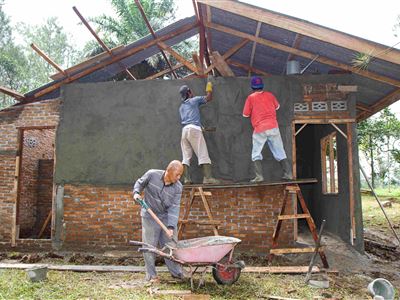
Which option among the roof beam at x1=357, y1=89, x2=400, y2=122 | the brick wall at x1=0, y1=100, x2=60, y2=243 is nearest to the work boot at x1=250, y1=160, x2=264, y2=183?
the roof beam at x1=357, y1=89, x2=400, y2=122

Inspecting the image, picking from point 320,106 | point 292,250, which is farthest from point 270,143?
point 292,250

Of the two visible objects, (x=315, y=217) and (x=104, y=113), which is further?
(x=315, y=217)

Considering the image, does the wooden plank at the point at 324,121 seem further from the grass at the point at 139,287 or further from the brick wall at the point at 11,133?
the brick wall at the point at 11,133

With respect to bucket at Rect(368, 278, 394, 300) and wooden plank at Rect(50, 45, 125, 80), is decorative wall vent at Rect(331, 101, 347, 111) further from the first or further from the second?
wooden plank at Rect(50, 45, 125, 80)

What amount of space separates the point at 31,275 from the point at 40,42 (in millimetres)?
34702

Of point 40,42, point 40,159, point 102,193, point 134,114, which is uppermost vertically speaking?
point 40,42

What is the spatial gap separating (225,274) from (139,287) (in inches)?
48.4

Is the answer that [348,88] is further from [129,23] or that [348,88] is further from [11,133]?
[129,23]

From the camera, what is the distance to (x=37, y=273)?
5.55 meters

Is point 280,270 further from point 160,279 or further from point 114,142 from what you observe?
point 114,142

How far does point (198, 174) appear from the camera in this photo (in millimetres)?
7758

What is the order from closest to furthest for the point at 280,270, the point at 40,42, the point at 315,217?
the point at 280,270
the point at 315,217
the point at 40,42

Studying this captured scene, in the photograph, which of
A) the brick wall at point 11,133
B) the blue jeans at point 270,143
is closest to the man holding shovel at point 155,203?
the blue jeans at point 270,143

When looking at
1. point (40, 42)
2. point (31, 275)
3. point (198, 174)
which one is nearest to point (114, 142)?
point (198, 174)
